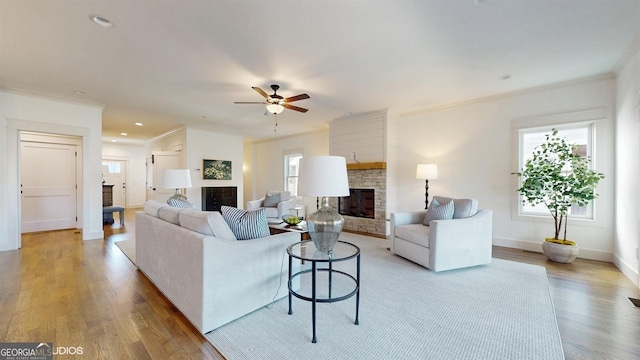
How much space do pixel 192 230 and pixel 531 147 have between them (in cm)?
502

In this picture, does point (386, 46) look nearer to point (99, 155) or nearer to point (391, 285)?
point (391, 285)

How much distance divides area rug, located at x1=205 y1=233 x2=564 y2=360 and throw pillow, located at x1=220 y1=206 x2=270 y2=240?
65 centimetres

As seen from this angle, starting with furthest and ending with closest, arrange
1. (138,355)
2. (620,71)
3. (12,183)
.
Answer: (12,183)
(620,71)
(138,355)

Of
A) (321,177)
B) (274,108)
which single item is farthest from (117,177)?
(321,177)

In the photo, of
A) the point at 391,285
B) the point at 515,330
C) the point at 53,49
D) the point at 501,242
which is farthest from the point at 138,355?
the point at 501,242

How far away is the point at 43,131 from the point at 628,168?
8554 mm

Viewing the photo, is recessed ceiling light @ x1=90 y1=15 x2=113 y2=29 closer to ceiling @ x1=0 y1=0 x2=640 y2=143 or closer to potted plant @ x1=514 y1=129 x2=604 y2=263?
ceiling @ x1=0 y1=0 x2=640 y2=143

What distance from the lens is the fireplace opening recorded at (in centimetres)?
540

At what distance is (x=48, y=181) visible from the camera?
547cm

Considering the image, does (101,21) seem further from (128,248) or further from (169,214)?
(128,248)

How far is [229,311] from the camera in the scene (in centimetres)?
194

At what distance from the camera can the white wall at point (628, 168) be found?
9.09 ft

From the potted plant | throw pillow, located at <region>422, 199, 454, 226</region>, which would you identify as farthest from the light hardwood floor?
throw pillow, located at <region>422, 199, 454, 226</region>

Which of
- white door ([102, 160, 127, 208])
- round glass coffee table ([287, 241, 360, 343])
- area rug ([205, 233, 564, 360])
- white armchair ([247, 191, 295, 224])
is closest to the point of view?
area rug ([205, 233, 564, 360])
